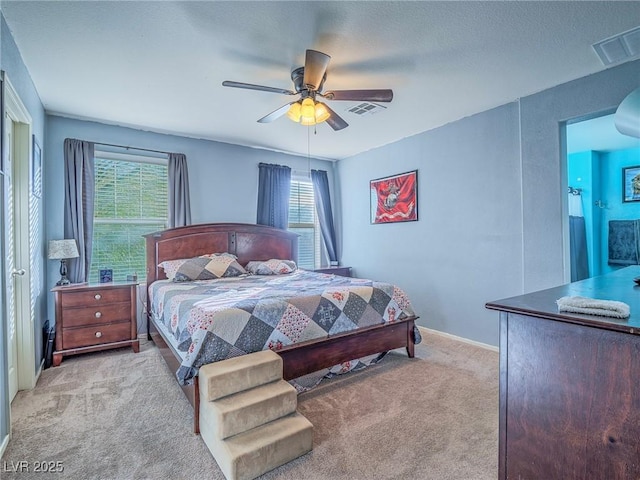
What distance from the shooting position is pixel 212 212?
440cm

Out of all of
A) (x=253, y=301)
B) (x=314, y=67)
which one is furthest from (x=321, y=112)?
(x=253, y=301)

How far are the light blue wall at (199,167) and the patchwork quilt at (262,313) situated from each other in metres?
1.37

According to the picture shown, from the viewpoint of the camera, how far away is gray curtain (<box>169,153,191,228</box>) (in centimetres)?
405

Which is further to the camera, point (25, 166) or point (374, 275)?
point (374, 275)

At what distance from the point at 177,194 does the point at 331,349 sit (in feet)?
9.34

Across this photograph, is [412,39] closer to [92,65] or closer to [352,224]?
[92,65]

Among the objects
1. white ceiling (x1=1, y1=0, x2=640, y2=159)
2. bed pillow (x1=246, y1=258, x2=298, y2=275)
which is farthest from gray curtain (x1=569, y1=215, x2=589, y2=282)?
bed pillow (x1=246, y1=258, x2=298, y2=275)

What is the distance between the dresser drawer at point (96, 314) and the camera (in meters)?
3.06

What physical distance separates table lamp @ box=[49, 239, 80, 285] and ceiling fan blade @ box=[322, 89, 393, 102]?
2.91 m

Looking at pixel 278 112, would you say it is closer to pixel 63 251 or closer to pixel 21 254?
pixel 21 254

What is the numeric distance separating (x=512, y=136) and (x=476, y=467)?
9.70 ft

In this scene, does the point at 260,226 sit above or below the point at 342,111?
below

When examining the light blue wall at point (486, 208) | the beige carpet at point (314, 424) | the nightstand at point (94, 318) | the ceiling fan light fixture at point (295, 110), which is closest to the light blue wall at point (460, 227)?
the light blue wall at point (486, 208)

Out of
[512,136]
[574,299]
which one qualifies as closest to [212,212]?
[512,136]
